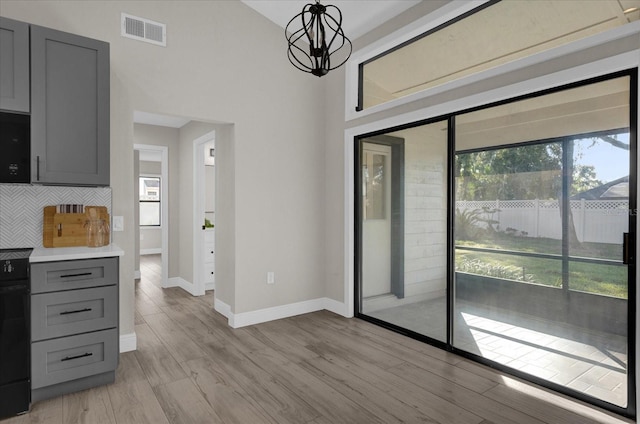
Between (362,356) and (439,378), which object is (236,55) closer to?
(362,356)

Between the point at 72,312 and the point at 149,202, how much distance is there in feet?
27.0

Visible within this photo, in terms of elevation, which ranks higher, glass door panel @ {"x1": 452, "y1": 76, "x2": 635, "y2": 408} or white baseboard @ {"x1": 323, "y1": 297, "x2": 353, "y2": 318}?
glass door panel @ {"x1": 452, "y1": 76, "x2": 635, "y2": 408}

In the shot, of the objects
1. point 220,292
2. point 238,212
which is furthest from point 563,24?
point 220,292

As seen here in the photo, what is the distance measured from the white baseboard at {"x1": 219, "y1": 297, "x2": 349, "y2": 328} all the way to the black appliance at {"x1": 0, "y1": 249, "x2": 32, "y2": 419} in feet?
6.09

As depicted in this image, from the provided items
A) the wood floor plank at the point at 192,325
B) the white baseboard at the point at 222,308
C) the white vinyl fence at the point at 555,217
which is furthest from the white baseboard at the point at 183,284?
the white vinyl fence at the point at 555,217

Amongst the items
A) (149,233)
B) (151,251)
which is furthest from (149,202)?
(151,251)

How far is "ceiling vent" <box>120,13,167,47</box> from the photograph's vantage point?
10.7 feet

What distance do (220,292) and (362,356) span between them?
2024 mm

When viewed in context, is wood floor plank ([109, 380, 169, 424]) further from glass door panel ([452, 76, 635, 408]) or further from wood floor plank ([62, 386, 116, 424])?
glass door panel ([452, 76, 635, 408])

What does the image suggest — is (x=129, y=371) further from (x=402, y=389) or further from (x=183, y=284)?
(x=183, y=284)

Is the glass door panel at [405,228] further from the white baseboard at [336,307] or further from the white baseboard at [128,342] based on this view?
the white baseboard at [128,342]

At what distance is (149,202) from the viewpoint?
1010cm

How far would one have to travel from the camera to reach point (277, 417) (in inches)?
89.0

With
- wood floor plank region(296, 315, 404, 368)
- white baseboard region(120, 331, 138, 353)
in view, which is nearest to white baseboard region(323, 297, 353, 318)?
wood floor plank region(296, 315, 404, 368)
